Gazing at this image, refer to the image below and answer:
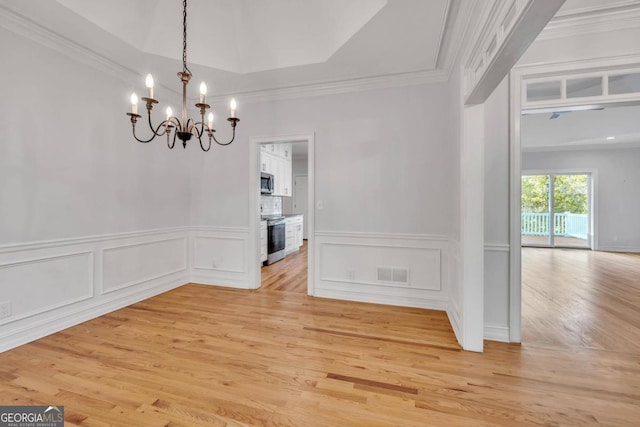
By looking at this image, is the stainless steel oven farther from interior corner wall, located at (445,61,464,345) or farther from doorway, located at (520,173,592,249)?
doorway, located at (520,173,592,249)

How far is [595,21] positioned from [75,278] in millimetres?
5163

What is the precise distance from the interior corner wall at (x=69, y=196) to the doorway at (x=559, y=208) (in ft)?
28.7

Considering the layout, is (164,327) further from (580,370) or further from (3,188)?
(580,370)

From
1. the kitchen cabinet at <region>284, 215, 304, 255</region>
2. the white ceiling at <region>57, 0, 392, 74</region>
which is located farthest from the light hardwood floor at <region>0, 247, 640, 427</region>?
the kitchen cabinet at <region>284, 215, 304, 255</region>

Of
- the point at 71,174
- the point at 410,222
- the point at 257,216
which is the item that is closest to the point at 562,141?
the point at 410,222

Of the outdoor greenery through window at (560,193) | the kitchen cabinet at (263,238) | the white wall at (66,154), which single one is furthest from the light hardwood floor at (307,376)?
the outdoor greenery through window at (560,193)

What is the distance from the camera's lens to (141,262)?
3404 mm

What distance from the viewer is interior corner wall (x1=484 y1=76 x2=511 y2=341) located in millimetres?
2375

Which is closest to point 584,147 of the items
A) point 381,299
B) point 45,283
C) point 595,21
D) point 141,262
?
point 595,21

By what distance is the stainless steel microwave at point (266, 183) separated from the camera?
17.6 ft

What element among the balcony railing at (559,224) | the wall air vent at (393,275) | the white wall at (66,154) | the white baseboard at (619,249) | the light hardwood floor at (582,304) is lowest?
the light hardwood floor at (582,304)

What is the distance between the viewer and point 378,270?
133 inches

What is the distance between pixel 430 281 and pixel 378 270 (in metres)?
0.61

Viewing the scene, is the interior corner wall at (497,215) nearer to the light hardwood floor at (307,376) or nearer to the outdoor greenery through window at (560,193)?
the light hardwood floor at (307,376)
